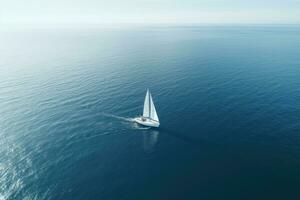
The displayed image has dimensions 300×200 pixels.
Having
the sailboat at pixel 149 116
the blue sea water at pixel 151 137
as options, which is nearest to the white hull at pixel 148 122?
the sailboat at pixel 149 116

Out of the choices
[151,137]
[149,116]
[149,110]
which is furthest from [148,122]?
[151,137]

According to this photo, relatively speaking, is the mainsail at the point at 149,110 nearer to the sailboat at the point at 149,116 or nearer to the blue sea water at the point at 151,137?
the sailboat at the point at 149,116

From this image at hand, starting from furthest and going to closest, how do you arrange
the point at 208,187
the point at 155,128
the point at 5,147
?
1. the point at 155,128
2. the point at 5,147
3. the point at 208,187

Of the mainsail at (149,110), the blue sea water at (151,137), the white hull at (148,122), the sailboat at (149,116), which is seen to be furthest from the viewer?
the mainsail at (149,110)

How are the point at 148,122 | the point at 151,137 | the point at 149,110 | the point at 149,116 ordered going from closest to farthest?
the point at 151,137 → the point at 148,122 → the point at 149,110 → the point at 149,116

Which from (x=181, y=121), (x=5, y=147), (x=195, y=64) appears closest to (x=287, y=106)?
(x=181, y=121)

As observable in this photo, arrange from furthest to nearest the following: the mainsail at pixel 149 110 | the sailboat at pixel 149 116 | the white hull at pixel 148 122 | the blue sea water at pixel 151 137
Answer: the mainsail at pixel 149 110
the sailboat at pixel 149 116
the white hull at pixel 148 122
the blue sea water at pixel 151 137

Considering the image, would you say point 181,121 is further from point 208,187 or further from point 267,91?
point 267,91

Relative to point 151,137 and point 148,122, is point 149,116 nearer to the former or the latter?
point 148,122
